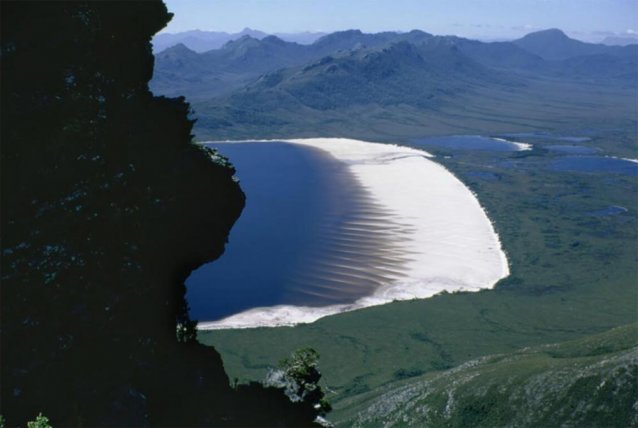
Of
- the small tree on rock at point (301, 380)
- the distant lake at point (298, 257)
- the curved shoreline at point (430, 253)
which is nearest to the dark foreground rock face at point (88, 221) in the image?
the small tree on rock at point (301, 380)

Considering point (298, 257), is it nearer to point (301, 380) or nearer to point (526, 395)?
point (526, 395)

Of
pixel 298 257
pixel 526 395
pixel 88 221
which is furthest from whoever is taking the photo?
pixel 298 257

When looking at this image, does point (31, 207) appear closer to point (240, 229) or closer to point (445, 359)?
point (445, 359)

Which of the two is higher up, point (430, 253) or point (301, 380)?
point (301, 380)

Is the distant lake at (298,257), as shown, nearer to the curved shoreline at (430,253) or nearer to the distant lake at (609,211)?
the curved shoreline at (430,253)

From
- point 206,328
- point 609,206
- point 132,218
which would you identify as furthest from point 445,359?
point 609,206

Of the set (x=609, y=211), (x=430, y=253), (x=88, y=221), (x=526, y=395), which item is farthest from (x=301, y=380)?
(x=609, y=211)

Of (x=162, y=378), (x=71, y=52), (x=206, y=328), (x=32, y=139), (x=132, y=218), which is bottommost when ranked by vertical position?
(x=206, y=328)
